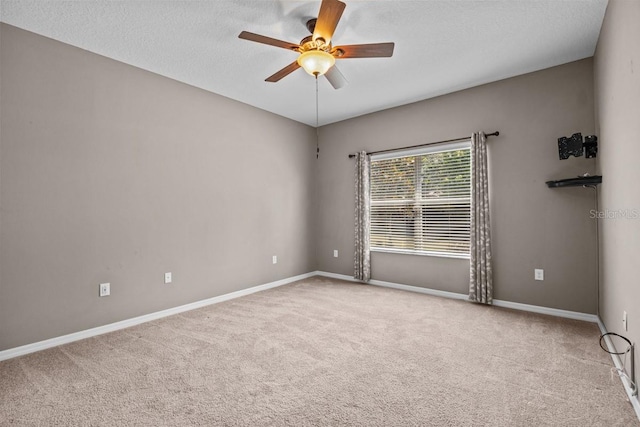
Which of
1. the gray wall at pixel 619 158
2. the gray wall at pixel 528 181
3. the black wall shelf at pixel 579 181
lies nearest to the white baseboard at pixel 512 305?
the gray wall at pixel 528 181

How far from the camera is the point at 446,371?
2.32 m

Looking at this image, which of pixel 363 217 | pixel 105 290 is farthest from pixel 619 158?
pixel 105 290

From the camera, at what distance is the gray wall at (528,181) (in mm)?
3357

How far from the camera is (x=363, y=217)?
16.7 ft

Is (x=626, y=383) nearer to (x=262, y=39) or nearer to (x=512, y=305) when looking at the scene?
(x=512, y=305)

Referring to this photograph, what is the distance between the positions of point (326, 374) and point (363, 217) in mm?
3066

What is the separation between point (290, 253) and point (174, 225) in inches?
78.9

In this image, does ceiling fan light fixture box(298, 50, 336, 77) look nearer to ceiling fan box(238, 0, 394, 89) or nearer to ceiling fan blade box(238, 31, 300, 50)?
ceiling fan box(238, 0, 394, 89)

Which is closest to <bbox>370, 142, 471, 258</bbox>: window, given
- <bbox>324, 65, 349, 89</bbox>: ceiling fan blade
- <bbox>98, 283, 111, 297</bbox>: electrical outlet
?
<bbox>324, 65, 349, 89</bbox>: ceiling fan blade

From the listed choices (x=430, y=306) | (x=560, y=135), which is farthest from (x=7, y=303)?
(x=560, y=135)

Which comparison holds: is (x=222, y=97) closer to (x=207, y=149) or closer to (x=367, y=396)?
(x=207, y=149)

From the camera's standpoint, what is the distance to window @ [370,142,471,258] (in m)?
4.25

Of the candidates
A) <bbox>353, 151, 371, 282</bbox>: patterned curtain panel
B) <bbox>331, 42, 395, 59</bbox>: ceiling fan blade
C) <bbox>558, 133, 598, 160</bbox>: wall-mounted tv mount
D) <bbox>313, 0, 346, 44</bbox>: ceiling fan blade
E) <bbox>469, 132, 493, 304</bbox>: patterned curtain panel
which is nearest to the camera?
<bbox>313, 0, 346, 44</bbox>: ceiling fan blade

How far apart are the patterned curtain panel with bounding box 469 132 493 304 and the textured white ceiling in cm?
91
